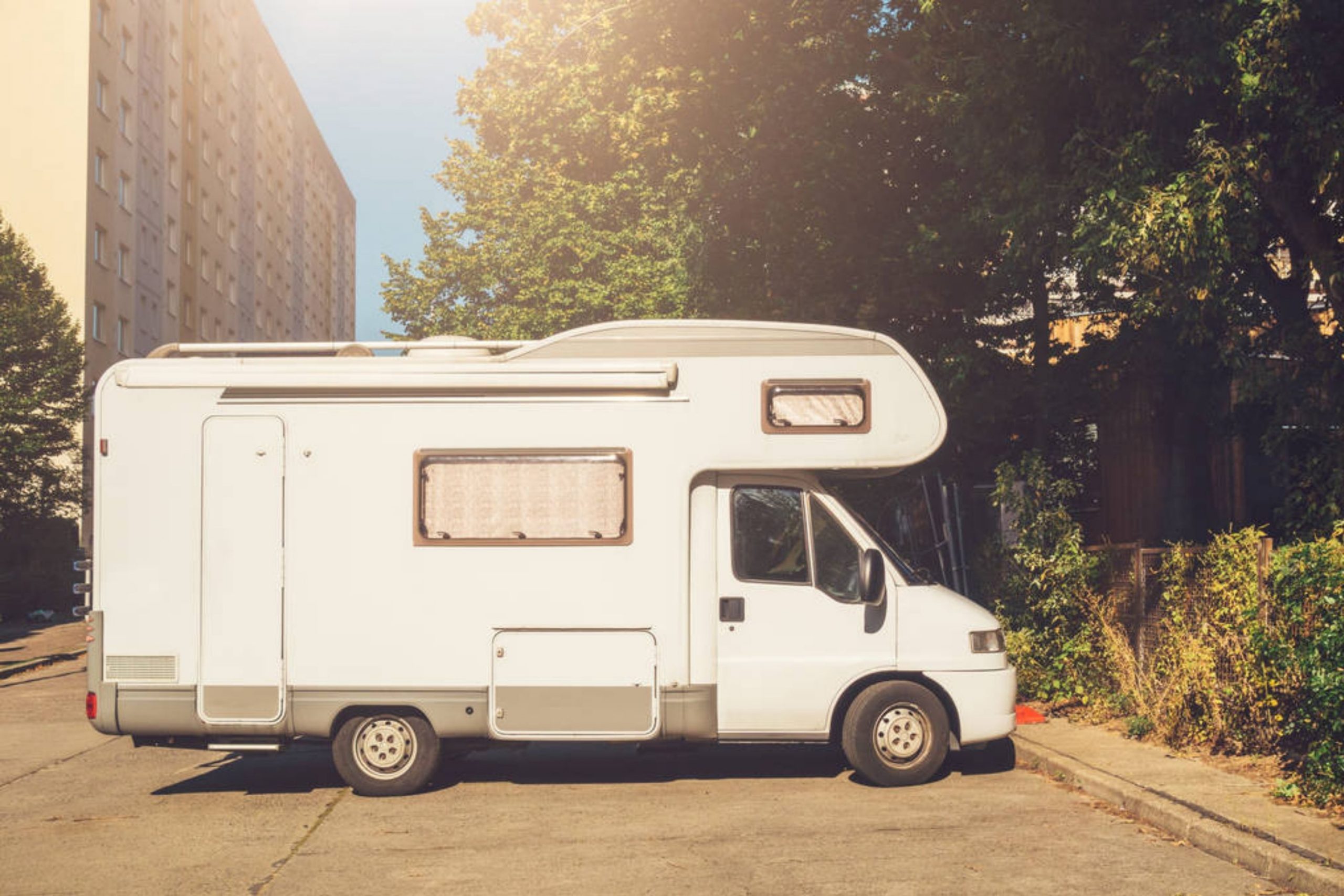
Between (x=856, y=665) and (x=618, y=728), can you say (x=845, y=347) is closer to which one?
(x=856, y=665)

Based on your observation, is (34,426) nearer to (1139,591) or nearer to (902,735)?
(1139,591)

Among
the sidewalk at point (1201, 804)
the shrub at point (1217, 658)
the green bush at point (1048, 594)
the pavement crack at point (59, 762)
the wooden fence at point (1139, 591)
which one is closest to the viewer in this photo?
the sidewalk at point (1201, 804)

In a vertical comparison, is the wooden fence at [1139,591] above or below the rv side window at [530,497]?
below

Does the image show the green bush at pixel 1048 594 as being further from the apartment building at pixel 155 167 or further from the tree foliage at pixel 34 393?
the apartment building at pixel 155 167

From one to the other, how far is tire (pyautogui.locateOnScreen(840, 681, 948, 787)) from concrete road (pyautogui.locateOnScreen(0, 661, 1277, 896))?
0.21 m

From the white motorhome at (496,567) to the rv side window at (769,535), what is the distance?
0.14 feet

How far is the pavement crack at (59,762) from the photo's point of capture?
1024 centimetres

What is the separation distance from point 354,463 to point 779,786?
11.8 ft

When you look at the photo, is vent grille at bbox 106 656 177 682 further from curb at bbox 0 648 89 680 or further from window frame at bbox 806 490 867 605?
curb at bbox 0 648 89 680

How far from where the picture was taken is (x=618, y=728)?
29.4 feet

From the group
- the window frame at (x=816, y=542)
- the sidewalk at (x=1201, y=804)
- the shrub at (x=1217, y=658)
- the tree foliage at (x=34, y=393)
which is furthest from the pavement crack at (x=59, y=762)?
the tree foliage at (x=34, y=393)

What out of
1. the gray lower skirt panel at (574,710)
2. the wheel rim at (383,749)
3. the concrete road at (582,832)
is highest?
the gray lower skirt panel at (574,710)

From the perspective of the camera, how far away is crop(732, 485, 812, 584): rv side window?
9.23 m

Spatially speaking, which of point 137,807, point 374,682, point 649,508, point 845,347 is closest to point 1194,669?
point 845,347
